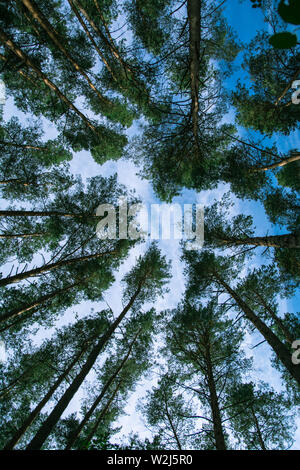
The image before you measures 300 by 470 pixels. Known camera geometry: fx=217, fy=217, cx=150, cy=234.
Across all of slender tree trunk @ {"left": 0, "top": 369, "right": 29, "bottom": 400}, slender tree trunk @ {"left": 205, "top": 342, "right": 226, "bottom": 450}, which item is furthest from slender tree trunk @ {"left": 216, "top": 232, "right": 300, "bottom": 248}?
slender tree trunk @ {"left": 0, "top": 369, "right": 29, "bottom": 400}

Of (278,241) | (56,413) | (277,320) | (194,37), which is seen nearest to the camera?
(194,37)

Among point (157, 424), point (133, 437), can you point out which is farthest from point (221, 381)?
point (133, 437)

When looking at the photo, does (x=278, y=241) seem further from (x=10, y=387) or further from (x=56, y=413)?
(x=10, y=387)

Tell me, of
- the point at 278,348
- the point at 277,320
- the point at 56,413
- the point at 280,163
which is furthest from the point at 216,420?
the point at 280,163

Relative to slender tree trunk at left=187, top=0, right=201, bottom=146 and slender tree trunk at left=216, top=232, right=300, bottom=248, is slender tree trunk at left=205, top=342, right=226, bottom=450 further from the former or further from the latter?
slender tree trunk at left=187, top=0, right=201, bottom=146

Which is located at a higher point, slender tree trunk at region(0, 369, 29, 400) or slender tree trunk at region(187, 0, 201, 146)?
slender tree trunk at region(187, 0, 201, 146)

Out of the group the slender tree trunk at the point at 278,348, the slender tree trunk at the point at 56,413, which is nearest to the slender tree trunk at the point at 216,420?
the slender tree trunk at the point at 278,348

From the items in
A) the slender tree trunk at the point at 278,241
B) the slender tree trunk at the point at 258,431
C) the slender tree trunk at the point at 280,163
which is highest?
the slender tree trunk at the point at 280,163

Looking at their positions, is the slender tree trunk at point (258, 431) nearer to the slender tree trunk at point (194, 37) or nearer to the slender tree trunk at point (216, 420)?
the slender tree trunk at point (216, 420)

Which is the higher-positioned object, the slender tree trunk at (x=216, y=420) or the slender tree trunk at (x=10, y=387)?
the slender tree trunk at (x=216, y=420)

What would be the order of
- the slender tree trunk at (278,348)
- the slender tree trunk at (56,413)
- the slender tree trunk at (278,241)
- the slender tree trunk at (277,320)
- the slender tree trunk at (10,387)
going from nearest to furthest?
the slender tree trunk at (56,413), the slender tree trunk at (278,348), the slender tree trunk at (278,241), the slender tree trunk at (277,320), the slender tree trunk at (10,387)

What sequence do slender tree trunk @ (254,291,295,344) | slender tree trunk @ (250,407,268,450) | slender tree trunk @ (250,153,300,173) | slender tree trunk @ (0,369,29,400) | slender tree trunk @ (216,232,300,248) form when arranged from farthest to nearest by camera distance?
slender tree trunk @ (0,369,29,400)
slender tree trunk @ (250,407,268,450)
slender tree trunk @ (254,291,295,344)
slender tree trunk @ (250,153,300,173)
slender tree trunk @ (216,232,300,248)

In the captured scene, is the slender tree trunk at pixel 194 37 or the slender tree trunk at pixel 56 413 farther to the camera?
the slender tree trunk at pixel 56 413
